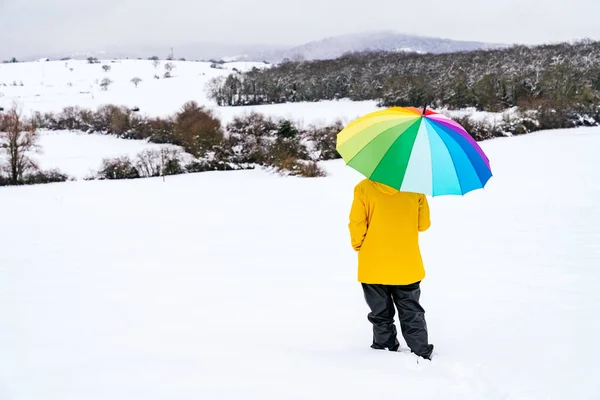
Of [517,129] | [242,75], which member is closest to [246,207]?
[517,129]

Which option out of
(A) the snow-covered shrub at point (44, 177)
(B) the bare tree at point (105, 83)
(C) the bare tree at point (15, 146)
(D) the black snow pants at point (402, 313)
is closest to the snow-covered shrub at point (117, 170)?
(A) the snow-covered shrub at point (44, 177)

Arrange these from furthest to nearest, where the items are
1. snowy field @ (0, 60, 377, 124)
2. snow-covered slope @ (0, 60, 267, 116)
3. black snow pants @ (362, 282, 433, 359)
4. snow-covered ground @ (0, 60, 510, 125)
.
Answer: snow-covered slope @ (0, 60, 267, 116), snowy field @ (0, 60, 377, 124), snow-covered ground @ (0, 60, 510, 125), black snow pants @ (362, 282, 433, 359)

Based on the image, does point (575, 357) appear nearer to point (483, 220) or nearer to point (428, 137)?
point (428, 137)

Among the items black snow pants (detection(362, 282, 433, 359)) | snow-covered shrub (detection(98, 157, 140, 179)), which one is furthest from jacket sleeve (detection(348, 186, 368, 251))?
snow-covered shrub (detection(98, 157, 140, 179))

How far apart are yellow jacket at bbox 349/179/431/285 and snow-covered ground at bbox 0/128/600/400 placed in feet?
1.74

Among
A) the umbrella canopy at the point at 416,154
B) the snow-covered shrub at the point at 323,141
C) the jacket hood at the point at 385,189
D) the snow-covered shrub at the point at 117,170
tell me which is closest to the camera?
the umbrella canopy at the point at 416,154

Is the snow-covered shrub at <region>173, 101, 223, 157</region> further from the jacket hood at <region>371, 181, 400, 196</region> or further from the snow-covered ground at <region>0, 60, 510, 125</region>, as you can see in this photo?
the jacket hood at <region>371, 181, 400, 196</region>

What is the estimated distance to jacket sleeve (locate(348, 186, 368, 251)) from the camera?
245 centimetres

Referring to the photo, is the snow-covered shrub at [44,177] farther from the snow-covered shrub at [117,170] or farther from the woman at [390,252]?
the woman at [390,252]

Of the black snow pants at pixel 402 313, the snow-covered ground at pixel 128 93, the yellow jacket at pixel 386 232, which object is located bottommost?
the black snow pants at pixel 402 313

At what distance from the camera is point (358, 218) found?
2467 mm

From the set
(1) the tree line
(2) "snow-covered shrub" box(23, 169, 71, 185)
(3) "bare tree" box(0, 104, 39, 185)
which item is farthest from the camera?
(1) the tree line

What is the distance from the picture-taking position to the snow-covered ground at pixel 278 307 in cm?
228

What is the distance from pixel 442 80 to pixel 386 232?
108 feet
